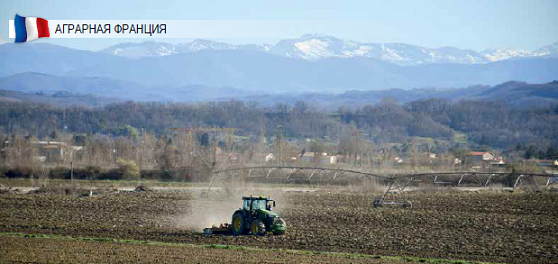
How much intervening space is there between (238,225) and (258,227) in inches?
48.7

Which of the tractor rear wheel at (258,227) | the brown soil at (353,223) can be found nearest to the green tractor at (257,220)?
the tractor rear wheel at (258,227)

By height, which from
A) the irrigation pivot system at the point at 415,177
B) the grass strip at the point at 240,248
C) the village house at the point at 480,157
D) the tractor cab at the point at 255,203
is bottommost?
the irrigation pivot system at the point at 415,177

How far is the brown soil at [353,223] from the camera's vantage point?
1113 inches

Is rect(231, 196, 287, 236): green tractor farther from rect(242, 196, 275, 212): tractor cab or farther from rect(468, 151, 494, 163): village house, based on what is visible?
rect(468, 151, 494, 163): village house

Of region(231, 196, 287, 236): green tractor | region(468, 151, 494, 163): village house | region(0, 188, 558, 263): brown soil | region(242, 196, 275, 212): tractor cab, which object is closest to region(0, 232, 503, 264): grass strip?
region(0, 188, 558, 263): brown soil

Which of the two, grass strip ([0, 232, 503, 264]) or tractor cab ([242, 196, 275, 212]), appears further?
tractor cab ([242, 196, 275, 212])

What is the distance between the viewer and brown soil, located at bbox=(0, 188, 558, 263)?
92.8 feet

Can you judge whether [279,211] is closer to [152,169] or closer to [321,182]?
[321,182]

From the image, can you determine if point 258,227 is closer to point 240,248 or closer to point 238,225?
point 238,225

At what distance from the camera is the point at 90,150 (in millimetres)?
98938

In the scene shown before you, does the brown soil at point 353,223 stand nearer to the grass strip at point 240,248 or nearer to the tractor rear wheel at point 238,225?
the tractor rear wheel at point 238,225

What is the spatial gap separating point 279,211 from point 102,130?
6369 inches

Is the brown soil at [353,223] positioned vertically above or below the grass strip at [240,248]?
below

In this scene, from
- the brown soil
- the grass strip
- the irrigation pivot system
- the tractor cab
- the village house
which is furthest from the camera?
the village house
